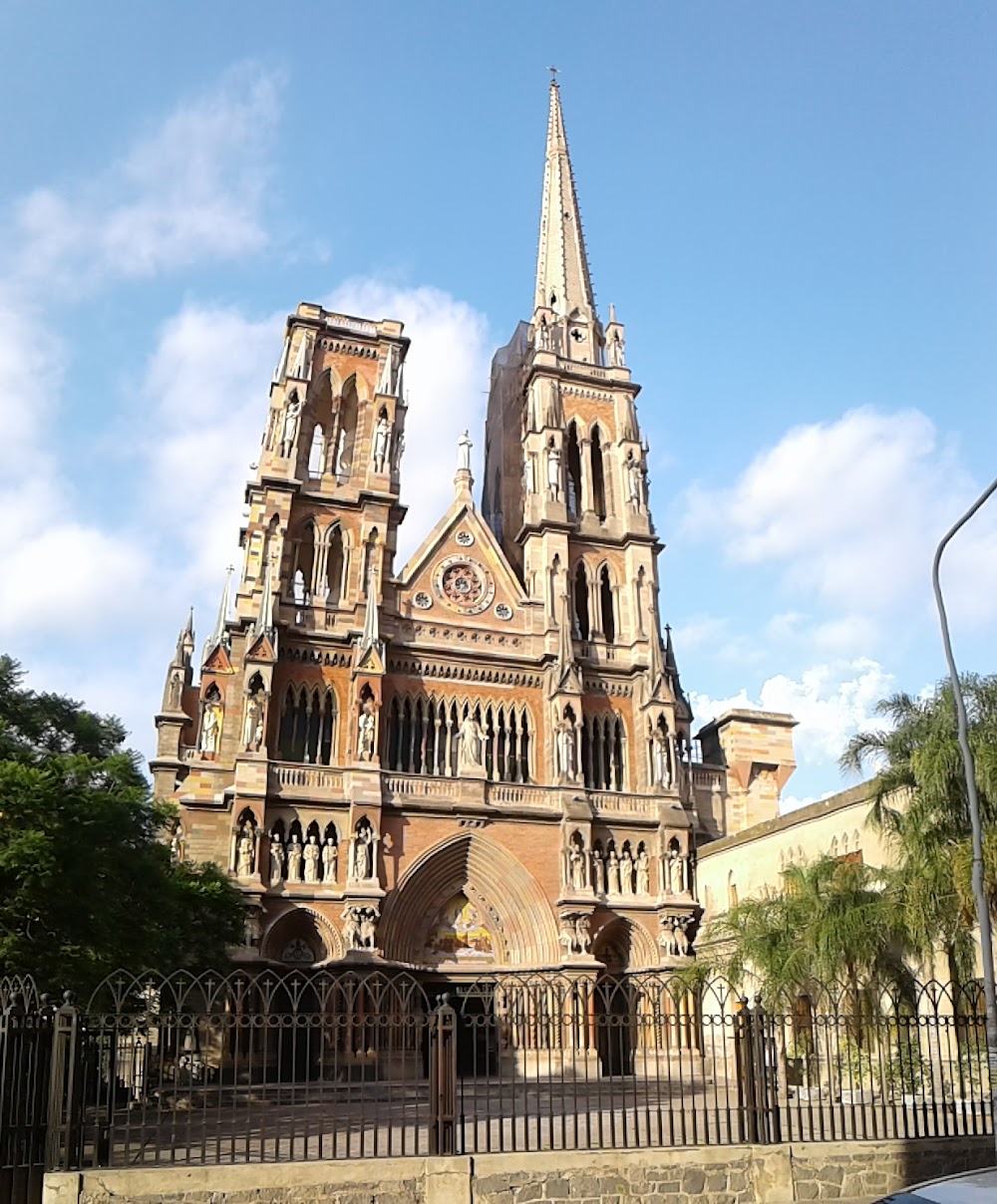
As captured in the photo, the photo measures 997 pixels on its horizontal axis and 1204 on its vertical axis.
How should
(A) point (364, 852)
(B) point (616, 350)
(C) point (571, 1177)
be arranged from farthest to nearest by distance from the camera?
(B) point (616, 350) → (A) point (364, 852) → (C) point (571, 1177)

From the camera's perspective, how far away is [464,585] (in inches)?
1489

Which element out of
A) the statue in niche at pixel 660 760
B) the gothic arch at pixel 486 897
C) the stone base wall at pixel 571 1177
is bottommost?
the stone base wall at pixel 571 1177

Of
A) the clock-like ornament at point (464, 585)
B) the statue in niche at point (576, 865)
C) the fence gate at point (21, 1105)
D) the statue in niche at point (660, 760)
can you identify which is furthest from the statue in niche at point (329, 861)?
the fence gate at point (21, 1105)

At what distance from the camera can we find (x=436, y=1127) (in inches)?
483

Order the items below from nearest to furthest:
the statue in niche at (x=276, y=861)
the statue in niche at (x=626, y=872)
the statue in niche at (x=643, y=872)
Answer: the statue in niche at (x=276, y=861), the statue in niche at (x=626, y=872), the statue in niche at (x=643, y=872)

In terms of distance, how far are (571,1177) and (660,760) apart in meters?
24.7

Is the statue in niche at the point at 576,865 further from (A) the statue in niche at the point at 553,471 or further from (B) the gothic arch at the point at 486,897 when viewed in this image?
(A) the statue in niche at the point at 553,471

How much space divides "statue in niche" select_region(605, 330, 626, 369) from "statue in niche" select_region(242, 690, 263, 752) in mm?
20522

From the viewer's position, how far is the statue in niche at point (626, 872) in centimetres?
3484

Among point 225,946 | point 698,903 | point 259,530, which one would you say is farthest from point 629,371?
point 225,946

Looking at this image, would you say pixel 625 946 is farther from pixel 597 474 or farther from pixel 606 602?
pixel 597 474

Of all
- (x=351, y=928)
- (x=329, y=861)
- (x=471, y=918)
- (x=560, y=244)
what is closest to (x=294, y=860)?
(x=329, y=861)

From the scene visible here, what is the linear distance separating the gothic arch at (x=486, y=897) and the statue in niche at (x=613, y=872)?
2.42m

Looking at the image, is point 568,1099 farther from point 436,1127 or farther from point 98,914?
point 436,1127
